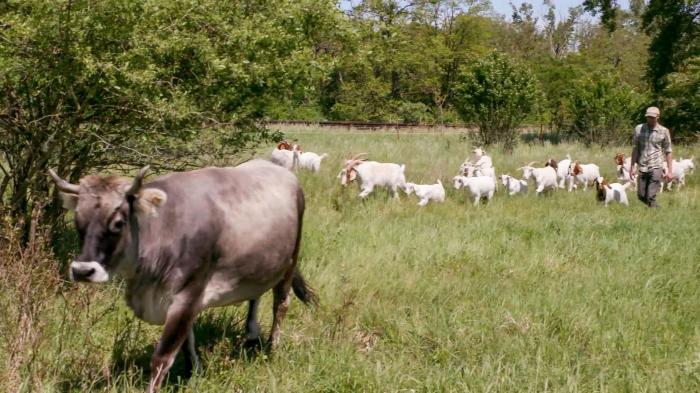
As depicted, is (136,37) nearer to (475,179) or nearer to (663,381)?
(663,381)

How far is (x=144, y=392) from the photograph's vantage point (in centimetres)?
441

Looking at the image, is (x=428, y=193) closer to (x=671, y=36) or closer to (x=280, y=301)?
(x=280, y=301)

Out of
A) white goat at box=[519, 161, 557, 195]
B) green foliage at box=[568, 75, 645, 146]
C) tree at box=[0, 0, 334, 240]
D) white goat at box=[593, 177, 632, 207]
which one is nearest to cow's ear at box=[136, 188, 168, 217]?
tree at box=[0, 0, 334, 240]

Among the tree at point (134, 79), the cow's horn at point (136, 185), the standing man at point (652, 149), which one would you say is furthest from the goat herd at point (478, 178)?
the cow's horn at point (136, 185)

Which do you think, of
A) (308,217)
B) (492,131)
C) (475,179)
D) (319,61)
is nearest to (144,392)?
(319,61)

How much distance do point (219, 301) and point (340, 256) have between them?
3404mm

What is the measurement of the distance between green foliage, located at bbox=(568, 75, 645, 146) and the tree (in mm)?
22952

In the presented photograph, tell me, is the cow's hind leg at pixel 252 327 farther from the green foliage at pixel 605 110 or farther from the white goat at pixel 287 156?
the green foliage at pixel 605 110

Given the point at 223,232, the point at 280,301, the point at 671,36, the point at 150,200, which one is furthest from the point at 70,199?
the point at 671,36

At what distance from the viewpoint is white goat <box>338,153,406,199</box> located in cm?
1358

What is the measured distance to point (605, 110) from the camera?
28844 millimetres

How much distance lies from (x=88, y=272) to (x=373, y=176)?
9989mm

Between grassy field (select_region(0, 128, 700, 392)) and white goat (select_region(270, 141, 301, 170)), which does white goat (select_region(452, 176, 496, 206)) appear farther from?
white goat (select_region(270, 141, 301, 170))

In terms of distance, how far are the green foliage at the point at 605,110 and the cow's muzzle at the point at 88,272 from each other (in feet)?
86.5
